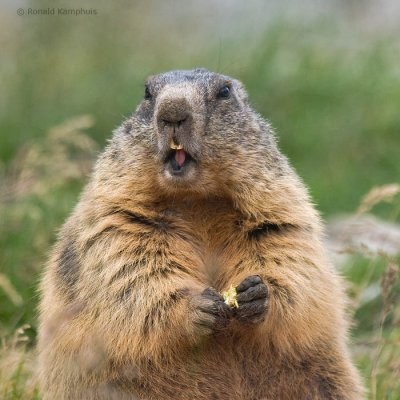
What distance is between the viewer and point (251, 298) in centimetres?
436

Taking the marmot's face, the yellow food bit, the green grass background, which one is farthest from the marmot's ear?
the green grass background

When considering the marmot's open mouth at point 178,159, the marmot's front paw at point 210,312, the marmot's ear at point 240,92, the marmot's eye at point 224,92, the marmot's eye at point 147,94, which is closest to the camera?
the marmot's front paw at point 210,312

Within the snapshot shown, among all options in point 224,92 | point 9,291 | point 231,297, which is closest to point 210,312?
point 231,297

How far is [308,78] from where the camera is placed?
32.7 feet

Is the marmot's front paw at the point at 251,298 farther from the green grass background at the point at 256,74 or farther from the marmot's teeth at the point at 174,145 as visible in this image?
the green grass background at the point at 256,74

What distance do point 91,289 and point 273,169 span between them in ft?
3.41

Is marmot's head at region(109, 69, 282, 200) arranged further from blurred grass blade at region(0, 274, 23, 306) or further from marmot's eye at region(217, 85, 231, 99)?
blurred grass blade at region(0, 274, 23, 306)

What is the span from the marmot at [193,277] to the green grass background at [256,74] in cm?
325

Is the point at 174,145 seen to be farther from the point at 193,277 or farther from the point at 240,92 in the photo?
the point at 240,92

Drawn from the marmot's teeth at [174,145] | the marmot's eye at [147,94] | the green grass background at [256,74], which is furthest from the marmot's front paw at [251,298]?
the green grass background at [256,74]

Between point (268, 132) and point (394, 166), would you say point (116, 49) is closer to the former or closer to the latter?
point (394, 166)

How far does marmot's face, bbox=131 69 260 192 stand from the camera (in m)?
4.51

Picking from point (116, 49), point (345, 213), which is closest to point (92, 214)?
point (345, 213)

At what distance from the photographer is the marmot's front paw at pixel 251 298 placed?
14.3ft
